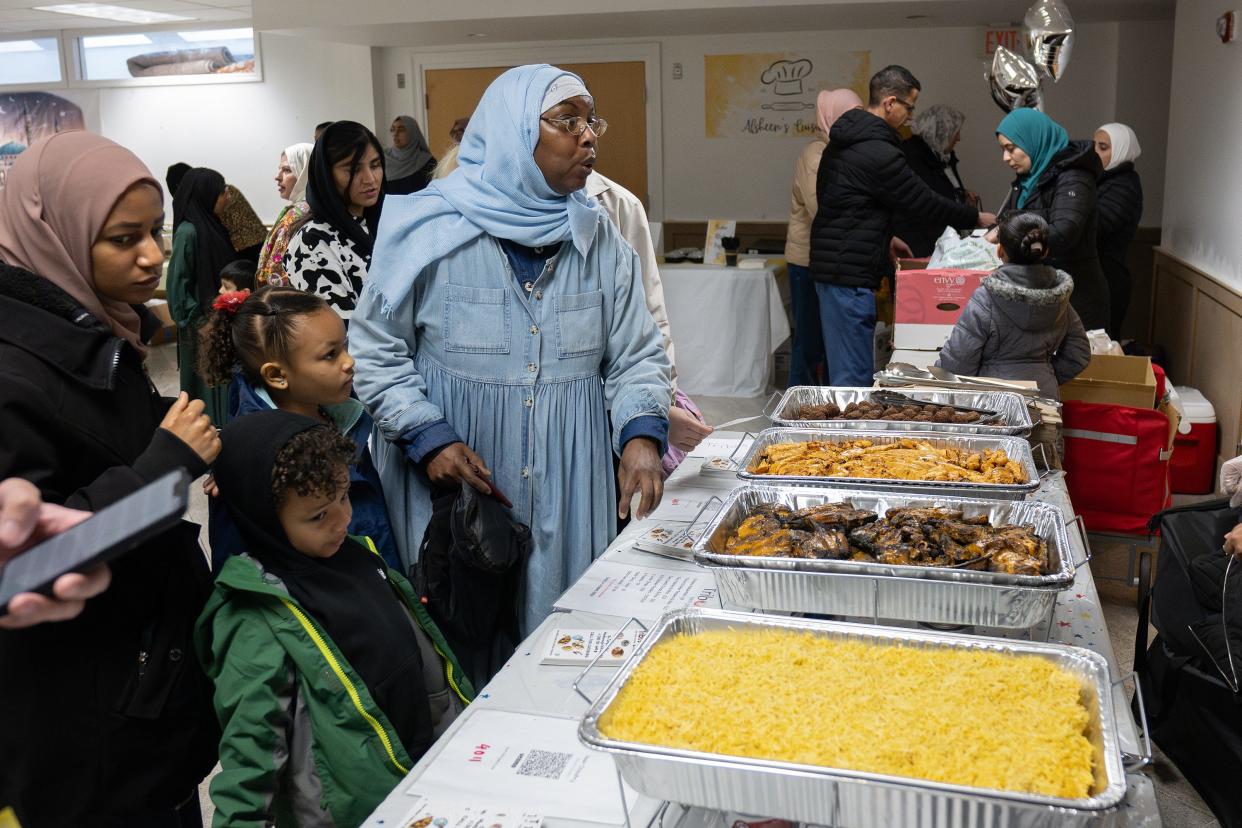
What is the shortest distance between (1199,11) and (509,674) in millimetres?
5104

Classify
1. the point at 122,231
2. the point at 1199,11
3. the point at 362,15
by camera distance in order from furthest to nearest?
the point at 362,15 → the point at 1199,11 → the point at 122,231

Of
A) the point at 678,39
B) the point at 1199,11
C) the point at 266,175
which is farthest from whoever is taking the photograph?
the point at 266,175

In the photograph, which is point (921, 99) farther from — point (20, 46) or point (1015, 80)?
point (20, 46)

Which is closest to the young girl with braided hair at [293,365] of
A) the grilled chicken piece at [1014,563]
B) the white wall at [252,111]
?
the grilled chicken piece at [1014,563]

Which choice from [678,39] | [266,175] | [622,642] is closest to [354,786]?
[622,642]

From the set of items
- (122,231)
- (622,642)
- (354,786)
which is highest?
(122,231)

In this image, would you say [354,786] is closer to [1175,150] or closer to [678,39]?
[1175,150]

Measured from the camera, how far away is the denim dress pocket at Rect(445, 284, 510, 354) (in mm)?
2006

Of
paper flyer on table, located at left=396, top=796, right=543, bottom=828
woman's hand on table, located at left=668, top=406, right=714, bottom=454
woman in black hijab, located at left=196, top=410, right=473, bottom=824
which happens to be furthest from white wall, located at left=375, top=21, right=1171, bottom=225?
paper flyer on table, located at left=396, top=796, right=543, bottom=828

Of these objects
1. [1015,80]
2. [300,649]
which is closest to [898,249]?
[1015,80]

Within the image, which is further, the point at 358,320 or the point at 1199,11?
the point at 1199,11

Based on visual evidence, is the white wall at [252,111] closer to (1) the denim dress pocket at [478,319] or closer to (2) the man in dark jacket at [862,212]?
(2) the man in dark jacket at [862,212]

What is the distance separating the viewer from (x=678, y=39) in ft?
23.7

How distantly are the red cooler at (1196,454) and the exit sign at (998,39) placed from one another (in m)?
2.98
